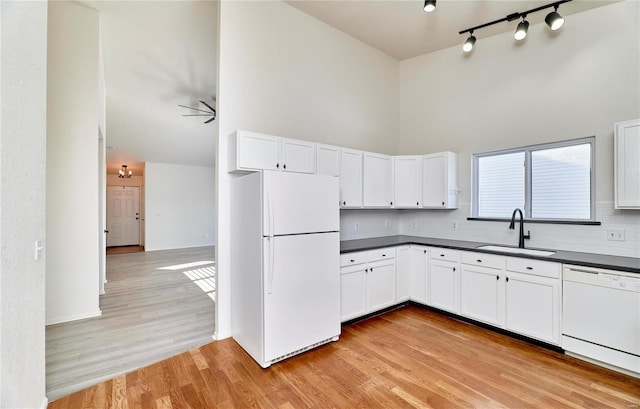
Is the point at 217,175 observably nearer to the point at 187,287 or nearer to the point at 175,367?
the point at 175,367

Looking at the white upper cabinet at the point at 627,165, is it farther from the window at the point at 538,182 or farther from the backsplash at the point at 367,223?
the backsplash at the point at 367,223

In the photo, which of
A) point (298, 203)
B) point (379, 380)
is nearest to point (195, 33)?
point (298, 203)

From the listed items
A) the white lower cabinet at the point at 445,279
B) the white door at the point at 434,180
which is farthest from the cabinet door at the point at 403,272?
the white door at the point at 434,180

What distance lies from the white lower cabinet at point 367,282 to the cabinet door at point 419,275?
0.34m

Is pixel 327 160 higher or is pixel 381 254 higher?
pixel 327 160

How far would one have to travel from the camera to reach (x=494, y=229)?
3.68m

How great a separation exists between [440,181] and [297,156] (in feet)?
6.85

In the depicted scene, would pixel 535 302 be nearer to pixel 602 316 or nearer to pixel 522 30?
pixel 602 316

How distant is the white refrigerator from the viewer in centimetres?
242

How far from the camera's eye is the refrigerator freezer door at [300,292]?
2420mm

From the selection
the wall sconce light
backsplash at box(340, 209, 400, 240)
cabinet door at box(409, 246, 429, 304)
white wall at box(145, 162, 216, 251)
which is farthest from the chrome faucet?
the wall sconce light

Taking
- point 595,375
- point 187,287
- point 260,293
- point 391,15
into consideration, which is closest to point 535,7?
point 391,15

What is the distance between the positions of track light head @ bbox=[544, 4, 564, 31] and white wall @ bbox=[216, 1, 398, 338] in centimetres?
208

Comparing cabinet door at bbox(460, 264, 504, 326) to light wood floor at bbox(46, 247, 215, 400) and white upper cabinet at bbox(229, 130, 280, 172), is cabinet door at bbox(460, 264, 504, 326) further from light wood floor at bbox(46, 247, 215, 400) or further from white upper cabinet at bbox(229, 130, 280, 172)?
light wood floor at bbox(46, 247, 215, 400)
